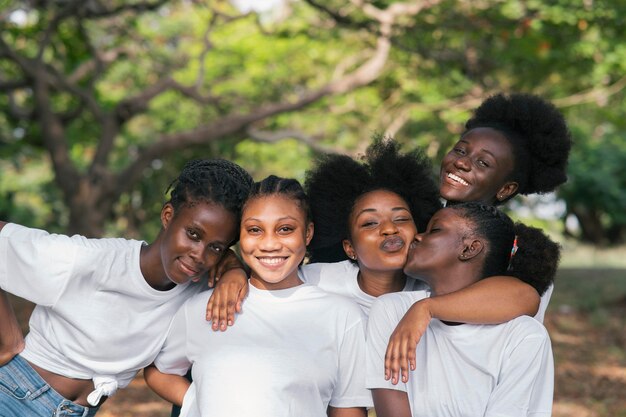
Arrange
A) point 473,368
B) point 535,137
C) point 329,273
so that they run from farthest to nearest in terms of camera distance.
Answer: point 535,137 → point 329,273 → point 473,368

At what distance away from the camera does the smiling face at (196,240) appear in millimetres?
2775

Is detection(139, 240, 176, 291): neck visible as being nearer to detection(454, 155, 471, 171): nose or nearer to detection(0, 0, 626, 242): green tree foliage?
detection(454, 155, 471, 171): nose

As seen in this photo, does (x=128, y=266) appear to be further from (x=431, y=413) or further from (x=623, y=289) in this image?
(x=623, y=289)

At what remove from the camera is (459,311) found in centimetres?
256

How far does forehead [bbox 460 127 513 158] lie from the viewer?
320 centimetres

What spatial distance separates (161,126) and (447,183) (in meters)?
14.4

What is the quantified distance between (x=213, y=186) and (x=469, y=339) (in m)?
0.99

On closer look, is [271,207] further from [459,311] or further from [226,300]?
[459,311]

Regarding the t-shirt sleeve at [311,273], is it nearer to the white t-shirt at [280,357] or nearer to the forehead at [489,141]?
the white t-shirt at [280,357]

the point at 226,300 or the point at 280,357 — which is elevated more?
the point at 226,300

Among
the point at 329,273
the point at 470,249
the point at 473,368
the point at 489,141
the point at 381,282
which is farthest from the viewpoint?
the point at 489,141

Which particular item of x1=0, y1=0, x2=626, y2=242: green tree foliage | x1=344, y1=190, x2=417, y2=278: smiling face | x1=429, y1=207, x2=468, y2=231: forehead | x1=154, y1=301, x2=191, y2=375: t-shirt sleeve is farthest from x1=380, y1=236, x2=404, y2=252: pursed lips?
x1=0, y1=0, x2=626, y2=242: green tree foliage

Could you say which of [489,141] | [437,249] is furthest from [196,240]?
[489,141]

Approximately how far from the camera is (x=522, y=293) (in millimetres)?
2639
